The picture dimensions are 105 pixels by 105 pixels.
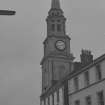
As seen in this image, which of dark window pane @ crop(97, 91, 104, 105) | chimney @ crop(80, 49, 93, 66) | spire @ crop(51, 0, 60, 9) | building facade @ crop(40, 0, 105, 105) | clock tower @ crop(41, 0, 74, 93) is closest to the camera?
dark window pane @ crop(97, 91, 104, 105)

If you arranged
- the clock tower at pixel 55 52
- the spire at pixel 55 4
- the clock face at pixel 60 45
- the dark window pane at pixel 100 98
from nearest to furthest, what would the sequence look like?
the dark window pane at pixel 100 98
the clock tower at pixel 55 52
the clock face at pixel 60 45
the spire at pixel 55 4

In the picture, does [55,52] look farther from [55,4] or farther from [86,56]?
[86,56]

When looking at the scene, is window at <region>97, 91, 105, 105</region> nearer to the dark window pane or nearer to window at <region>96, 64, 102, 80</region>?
the dark window pane

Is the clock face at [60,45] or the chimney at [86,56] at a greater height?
the clock face at [60,45]

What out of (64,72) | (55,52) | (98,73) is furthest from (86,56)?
(55,52)

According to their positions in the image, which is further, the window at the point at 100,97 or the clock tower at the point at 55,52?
the clock tower at the point at 55,52

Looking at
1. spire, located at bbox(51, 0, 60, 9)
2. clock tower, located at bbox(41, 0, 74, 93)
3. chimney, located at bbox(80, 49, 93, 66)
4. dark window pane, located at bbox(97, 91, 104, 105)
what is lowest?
dark window pane, located at bbox(97, 91, 104, 105)

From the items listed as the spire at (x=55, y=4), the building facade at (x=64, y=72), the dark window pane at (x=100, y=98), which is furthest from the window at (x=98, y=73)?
the spire at (x=55, y=4)

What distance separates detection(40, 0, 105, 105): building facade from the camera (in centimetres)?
4047

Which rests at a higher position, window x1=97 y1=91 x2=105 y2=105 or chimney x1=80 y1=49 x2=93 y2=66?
chimney x1=80 y1=49 x2=93 y2=66

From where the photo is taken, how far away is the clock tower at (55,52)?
236 ft

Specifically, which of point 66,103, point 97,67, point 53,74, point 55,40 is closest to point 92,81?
point 97,67

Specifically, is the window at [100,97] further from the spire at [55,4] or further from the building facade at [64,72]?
the spire at [55,4]

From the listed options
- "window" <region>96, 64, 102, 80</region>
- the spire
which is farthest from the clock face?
"window" <region>96, 64, 102, 80</region>
